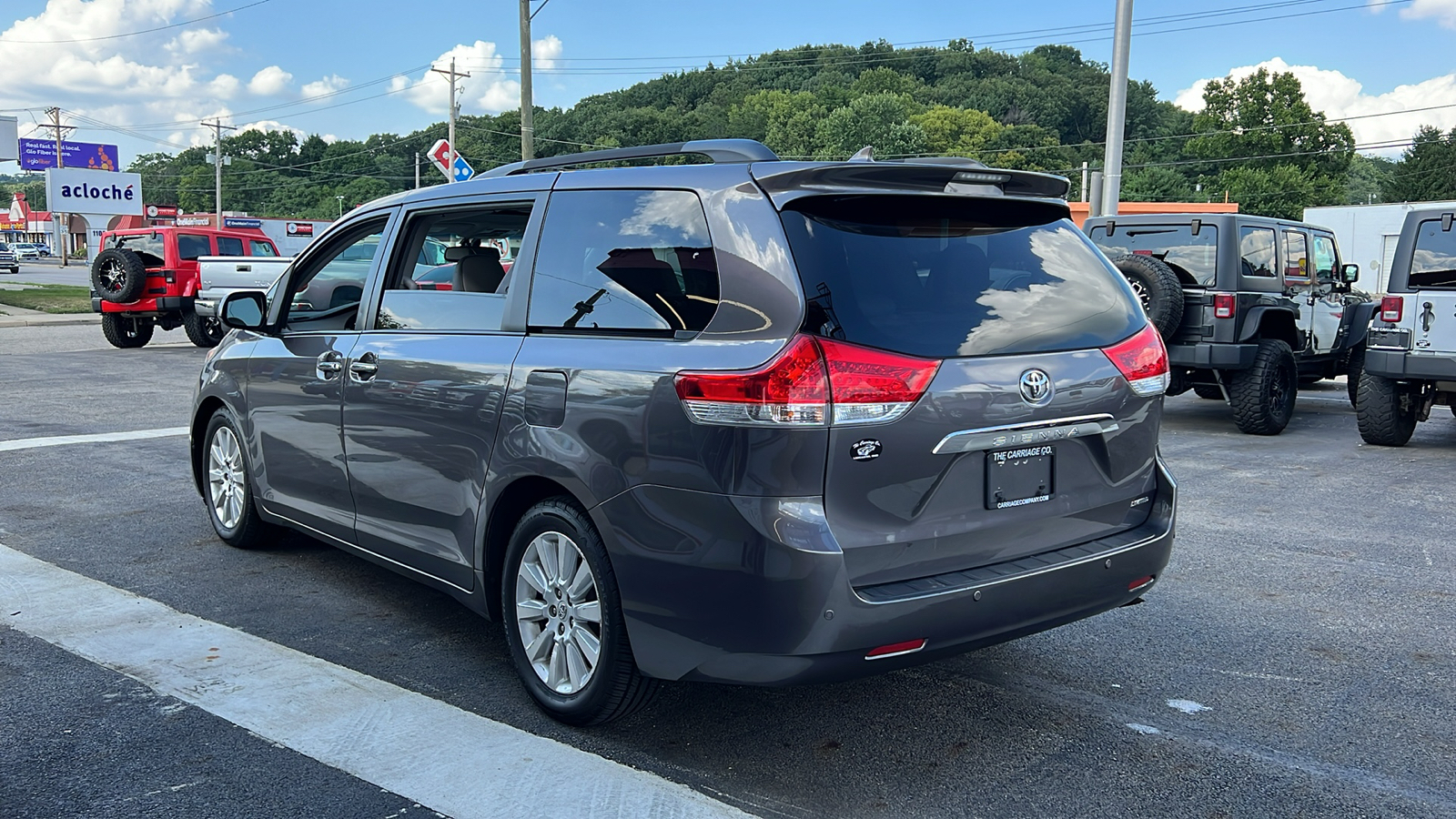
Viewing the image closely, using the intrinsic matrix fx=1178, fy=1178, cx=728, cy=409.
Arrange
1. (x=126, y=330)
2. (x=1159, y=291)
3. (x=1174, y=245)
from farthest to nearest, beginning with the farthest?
(x=126, y=330) → (x=1174, y=245) → (x=1159, y=291)

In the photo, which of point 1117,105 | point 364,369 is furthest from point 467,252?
point 1117,105

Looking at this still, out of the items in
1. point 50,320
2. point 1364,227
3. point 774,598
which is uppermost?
point 1364,227

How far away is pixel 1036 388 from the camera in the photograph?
11.0 ft

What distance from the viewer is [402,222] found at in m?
4.56

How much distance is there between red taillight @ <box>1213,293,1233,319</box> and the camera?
10086 mm

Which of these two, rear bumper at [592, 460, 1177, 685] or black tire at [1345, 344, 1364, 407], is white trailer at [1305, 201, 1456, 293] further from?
rear bumper at [592, 460, 1177, 685]

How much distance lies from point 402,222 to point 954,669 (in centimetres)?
267

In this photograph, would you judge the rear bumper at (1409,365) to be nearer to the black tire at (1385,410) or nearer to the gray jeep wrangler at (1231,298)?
the black tire at (1385,410)

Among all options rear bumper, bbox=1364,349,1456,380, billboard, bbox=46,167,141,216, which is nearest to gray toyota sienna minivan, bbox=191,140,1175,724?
rear bumper, bbox=1364,349,1456,380

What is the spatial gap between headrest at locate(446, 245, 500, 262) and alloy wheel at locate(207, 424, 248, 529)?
1.72 m

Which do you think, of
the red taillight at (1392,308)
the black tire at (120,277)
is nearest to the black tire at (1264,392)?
the red taillight at (1392,308)

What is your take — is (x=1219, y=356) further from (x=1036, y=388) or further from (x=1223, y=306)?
(x=1036, y=388)

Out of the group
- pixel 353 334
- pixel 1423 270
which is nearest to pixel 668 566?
pixel 353 334

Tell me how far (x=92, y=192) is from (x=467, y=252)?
228 ft
